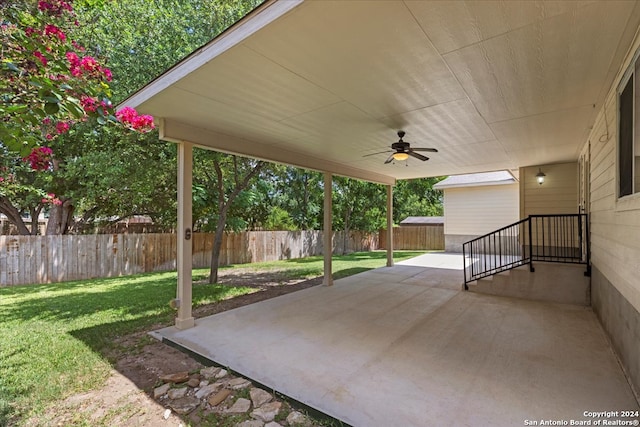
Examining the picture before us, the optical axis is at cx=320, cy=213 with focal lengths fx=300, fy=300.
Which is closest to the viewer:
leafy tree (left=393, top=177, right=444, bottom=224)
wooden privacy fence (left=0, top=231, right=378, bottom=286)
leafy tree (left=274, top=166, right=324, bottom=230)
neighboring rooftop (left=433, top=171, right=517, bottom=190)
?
wooden privacy fence (left=0, top=231, right=378, bottom=286)

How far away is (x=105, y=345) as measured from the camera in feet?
12.2

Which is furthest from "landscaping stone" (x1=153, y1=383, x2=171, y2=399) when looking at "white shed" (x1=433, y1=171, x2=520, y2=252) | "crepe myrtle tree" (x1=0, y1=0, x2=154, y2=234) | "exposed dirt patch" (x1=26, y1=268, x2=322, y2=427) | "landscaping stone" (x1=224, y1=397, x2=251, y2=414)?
"white shed" (x1=433, y1=171, x2=520, y2=252)

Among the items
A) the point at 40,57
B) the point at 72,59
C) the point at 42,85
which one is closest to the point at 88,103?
the point at 42,85

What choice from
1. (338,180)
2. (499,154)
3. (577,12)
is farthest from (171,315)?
(338,180)

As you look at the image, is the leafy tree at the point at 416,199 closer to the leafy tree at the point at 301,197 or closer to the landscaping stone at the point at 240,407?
the leafy tree at the point at 301,197

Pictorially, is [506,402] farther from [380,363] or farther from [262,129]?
[262,129]

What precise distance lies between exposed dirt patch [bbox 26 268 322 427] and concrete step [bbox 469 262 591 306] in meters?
5.49

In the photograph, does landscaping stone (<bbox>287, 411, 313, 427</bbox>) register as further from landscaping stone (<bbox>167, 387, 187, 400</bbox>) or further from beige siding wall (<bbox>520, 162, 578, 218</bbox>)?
beige siding wall (<bbox>520, 162, 578, 218</bbox>)

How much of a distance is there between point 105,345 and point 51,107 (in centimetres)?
Answer: 330

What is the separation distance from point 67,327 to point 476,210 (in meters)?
13.2

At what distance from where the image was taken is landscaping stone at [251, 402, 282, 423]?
233 cm

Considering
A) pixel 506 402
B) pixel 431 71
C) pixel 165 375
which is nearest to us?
pixel 506 402

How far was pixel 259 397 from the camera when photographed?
2.57 m

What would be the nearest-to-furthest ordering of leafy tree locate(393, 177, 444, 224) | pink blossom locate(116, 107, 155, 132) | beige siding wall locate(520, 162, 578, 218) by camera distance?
1. pink blossom locate(116, 107, 155, 132)
2. beige siding wall locate(520, 162, 578, 218)
3. leafy tree locate(393, 177, 444, 224)
